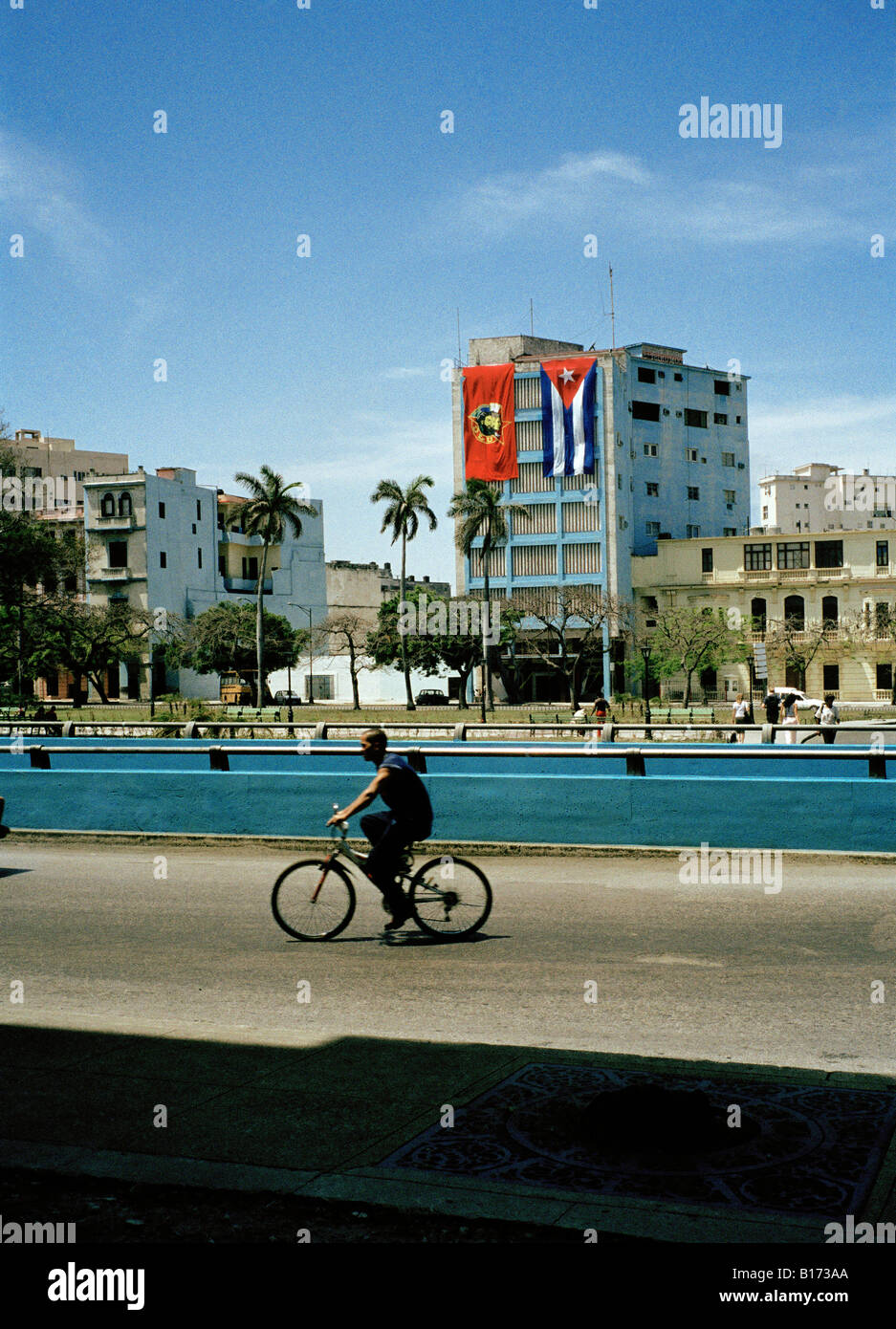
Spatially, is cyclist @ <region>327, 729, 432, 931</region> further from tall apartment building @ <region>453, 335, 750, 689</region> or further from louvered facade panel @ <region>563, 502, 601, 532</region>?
louvered facade panel @ <region>563, 502, 601, 532</region>

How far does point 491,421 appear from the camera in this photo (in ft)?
276

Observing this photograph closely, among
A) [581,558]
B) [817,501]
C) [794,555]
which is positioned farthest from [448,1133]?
[817,501]

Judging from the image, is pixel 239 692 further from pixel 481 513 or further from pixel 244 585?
pixel 481 513

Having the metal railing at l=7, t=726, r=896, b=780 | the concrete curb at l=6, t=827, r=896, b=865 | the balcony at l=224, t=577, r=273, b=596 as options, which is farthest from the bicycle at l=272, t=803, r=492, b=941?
the balcony at l=224, t=577, r=273, b=596

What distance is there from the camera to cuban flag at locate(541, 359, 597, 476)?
8238cm

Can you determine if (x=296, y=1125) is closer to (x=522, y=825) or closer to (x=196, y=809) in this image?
(x=522, y=825)

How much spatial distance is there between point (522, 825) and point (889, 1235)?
10.7 m

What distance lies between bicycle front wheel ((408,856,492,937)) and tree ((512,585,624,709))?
2533 inches

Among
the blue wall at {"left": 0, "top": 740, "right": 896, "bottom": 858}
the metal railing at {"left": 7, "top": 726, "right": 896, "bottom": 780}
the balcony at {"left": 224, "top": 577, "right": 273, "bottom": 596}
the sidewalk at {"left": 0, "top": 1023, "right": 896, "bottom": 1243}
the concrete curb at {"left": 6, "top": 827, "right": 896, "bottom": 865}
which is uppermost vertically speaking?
the balcony at {"left": 224, "top": 577, "right": 273, "bottom": 596}

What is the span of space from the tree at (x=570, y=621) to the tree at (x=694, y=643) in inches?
130

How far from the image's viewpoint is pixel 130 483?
3317 inches

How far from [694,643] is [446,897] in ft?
215
